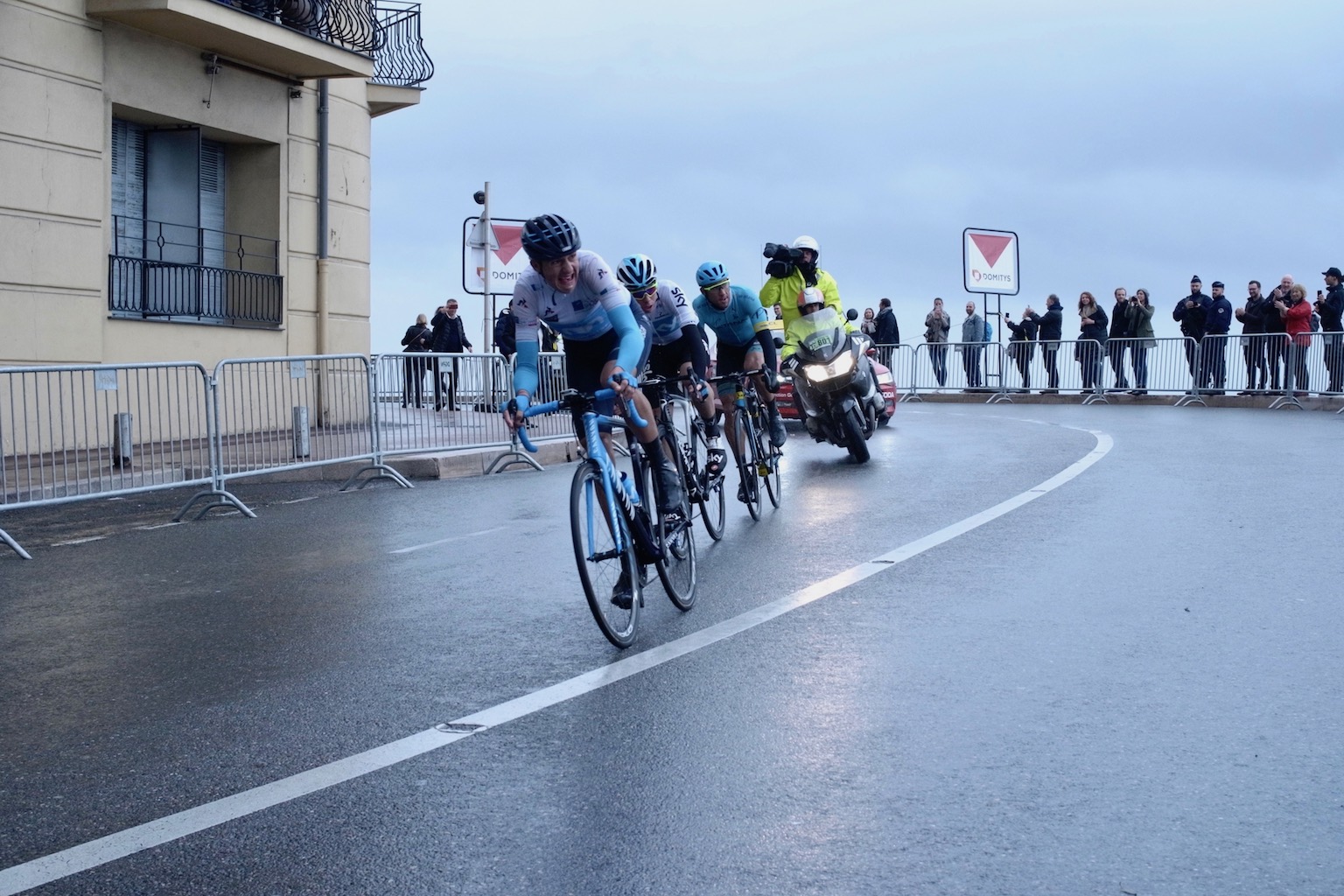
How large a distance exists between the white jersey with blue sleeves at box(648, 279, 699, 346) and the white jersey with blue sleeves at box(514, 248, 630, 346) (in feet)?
7.32

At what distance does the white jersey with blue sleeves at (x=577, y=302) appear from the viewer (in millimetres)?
6738

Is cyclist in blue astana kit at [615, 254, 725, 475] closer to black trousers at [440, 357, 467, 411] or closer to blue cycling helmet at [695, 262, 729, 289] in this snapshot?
blue cycling helmet at [695, 262, 729, 289]

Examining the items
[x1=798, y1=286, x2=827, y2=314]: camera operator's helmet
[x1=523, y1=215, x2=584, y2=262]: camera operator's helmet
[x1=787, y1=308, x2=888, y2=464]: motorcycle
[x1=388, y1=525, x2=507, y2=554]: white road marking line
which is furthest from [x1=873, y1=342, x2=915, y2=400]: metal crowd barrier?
[x1=523, y1=215, x2=584, y2=262]: camera operator's helmet

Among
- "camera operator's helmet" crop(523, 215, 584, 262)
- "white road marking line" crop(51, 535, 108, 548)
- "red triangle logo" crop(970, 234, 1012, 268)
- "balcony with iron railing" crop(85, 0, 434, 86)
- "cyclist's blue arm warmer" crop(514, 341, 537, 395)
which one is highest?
"balcony with iron railing" crop(85, 0, 434, 86)

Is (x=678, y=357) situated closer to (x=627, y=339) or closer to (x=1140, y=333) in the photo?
(x=627, y=339)

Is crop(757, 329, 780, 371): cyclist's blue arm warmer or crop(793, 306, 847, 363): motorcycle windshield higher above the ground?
crop(793, 306, 847, 363): motorcycle windshield

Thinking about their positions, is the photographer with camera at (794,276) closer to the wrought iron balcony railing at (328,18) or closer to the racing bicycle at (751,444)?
the racing bicycle at (751,444)

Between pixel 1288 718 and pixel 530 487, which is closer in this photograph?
pixel 1288 718

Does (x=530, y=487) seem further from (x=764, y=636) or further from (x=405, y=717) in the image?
(x=405, y=717)

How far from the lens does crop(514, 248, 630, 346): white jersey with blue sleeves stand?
6.74 meters

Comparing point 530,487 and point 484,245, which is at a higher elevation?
point 484,245

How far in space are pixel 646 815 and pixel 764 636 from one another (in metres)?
2.34

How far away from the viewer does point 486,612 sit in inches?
285

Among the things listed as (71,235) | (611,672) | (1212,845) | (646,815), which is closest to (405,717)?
(611,672)
